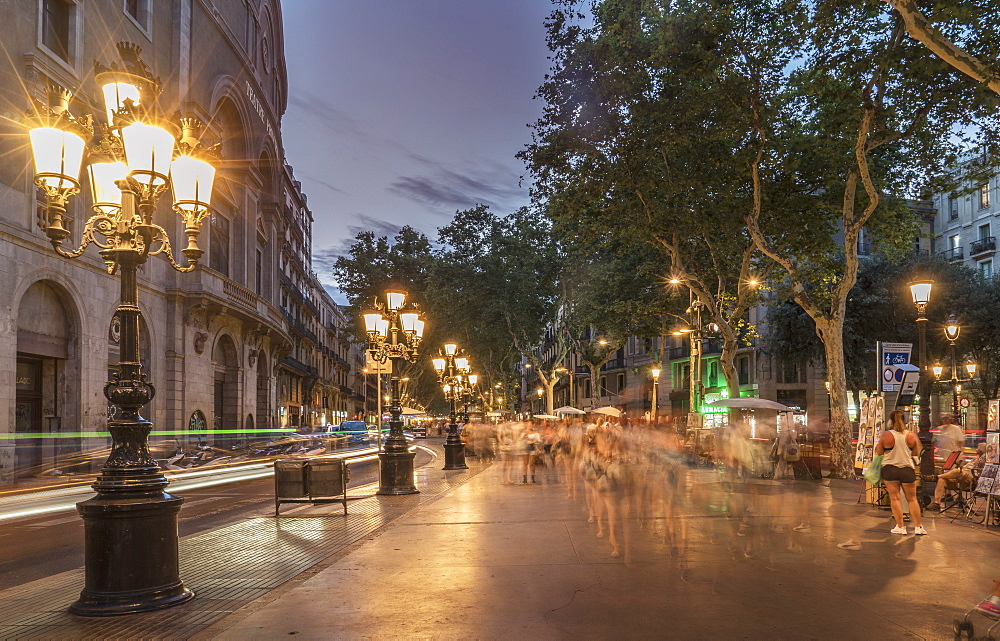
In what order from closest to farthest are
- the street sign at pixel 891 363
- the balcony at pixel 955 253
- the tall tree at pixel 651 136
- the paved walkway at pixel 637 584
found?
the paved walkway at pixel 637 584
the street sign at pixel 891 363
the tall tree at pixel 651 136
the balcony at pixel 955 253

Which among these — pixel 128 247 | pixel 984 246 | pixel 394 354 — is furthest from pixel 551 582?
pixel 984 246

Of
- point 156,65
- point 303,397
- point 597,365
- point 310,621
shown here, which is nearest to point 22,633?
point 310,621

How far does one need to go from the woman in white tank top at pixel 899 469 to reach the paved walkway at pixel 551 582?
1.05 ft

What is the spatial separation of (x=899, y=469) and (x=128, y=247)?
32.5 feet

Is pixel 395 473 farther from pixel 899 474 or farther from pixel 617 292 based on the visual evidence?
pixel 617 292

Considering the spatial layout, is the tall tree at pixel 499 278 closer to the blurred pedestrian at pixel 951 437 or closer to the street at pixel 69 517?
the street at pixel 69 517

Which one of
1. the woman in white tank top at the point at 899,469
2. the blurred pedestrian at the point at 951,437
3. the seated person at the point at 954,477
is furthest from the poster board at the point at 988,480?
the blurred pedestrian at the point at 951,437

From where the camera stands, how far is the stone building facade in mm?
20297

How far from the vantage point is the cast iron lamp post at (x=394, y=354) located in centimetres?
1638

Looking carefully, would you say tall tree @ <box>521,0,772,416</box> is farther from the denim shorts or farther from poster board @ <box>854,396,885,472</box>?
the denim shorts

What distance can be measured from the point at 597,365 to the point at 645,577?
42149 mm

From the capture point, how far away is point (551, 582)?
7.43 m

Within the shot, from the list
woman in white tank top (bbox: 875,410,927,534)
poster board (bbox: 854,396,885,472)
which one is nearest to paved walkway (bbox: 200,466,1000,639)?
woman in white tank top (bbox: 875,410,927,534)

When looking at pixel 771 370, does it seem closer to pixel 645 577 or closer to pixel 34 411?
pixel 34 411
